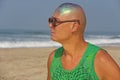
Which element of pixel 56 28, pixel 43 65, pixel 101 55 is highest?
pixel 56 28

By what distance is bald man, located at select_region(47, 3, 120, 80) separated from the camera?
85.2 inches

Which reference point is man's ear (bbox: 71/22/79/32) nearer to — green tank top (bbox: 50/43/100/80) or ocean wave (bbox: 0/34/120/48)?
green tank top (bbox: 50/43/100/80)

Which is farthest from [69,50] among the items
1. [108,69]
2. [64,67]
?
[108,69]

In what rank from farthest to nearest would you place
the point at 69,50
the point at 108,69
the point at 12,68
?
the point at 12,68 < the point at 69,50 < the point at 108,69

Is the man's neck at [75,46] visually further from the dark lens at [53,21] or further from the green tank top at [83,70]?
the dark lens at [53,21]

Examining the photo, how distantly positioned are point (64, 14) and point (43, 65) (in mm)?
11324

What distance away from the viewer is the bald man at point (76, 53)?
7.10ft

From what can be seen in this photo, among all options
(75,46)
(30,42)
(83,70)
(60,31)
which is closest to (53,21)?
(60,31)

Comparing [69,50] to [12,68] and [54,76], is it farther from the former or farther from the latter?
[12,68]

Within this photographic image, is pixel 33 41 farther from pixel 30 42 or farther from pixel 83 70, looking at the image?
pixel 83 70

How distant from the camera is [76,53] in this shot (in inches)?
89.6

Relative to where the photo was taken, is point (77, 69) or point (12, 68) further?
point (12, 68)

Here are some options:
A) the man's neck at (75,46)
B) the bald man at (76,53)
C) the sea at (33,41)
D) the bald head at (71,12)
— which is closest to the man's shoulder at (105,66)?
the bald man at (76,53)

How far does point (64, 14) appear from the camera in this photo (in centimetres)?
221
